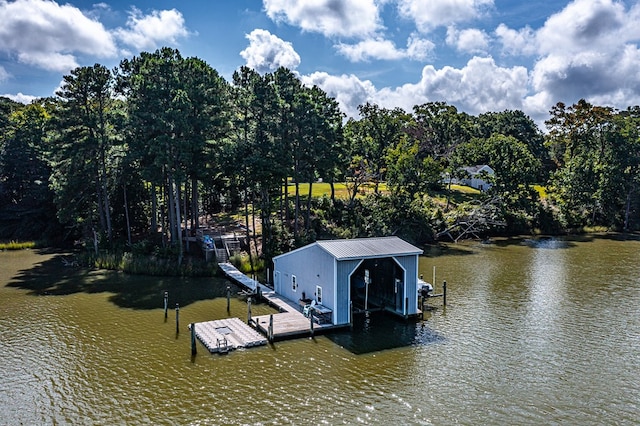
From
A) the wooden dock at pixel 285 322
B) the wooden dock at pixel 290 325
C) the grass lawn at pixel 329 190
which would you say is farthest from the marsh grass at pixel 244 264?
the grass lawn at pixel 329 190

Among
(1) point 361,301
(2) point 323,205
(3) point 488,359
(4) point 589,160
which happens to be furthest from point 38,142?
(4) point 589,160

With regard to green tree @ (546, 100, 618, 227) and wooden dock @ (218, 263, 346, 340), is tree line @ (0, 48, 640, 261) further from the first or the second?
wooden dock @ (218, 263, 346, 340)

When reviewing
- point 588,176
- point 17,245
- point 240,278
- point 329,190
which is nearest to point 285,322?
point 240,278

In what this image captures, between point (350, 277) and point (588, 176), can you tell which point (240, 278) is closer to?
point (350, 277)

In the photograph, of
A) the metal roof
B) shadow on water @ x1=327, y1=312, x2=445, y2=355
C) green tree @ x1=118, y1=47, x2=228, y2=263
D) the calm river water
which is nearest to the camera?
the calm river water

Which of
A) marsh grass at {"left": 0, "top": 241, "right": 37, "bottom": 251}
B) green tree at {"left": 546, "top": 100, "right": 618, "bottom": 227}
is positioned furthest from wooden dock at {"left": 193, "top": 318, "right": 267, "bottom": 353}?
green tree at {"left": 546, "top": 100, "right": 618, "bottom": 227}

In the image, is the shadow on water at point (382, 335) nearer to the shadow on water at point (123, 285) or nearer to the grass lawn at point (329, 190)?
the shadow on water at point (123, 285)

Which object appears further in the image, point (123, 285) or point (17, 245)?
point (17, 245)

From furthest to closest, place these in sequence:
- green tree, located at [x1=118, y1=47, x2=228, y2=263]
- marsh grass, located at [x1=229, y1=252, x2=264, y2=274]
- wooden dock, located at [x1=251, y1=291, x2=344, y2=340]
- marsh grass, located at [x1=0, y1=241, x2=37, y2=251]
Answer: marsh grass, located at [x1=0, y1=241, x2=37, y2=251] → marsh grass, located at [x1=229, y1=252, x2=264, y2=274] → green tree, located at [x1=118, y1=47, x2=228, y2=263] → wooden dock, located at [x1=251, y1=291, x2=344, y2=340]
